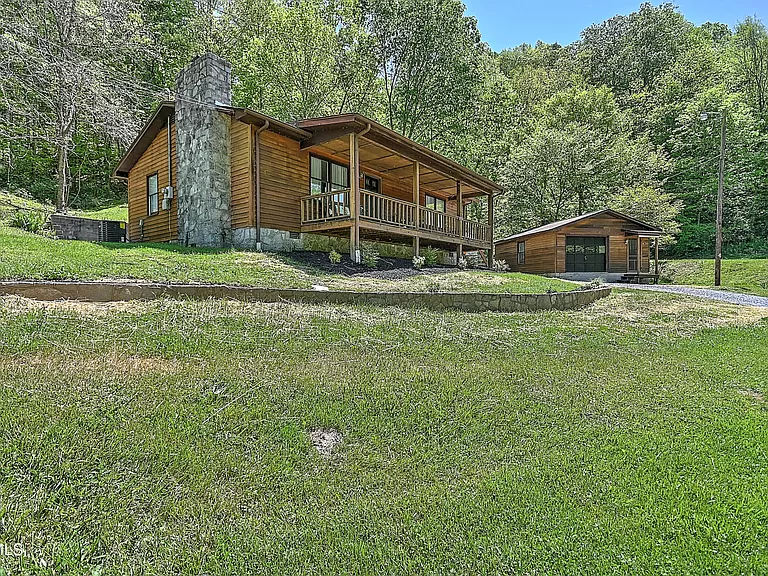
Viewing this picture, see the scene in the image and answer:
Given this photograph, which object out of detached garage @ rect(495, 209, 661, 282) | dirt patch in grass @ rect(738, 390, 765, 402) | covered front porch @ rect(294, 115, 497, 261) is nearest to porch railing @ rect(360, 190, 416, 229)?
covered front porch @ rect(294, 115, 497, 261)

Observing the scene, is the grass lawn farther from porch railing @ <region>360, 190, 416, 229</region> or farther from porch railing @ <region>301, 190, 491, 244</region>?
porch railing @ <region>360, 190, 416, 229</region>

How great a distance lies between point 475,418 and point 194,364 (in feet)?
8.46

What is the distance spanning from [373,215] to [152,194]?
700cm

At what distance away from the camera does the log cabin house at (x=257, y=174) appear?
11.4 meters

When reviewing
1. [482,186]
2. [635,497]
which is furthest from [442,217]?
[635,497]

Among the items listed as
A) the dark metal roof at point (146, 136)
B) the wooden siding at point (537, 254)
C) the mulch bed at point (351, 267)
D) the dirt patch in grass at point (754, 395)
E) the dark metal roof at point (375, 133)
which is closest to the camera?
the dirt patch in grass at point (754, 395)

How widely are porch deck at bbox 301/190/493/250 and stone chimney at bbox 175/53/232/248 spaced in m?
2.10

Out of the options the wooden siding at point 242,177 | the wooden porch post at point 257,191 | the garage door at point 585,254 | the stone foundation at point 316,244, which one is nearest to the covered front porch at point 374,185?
the stone foundation at point 316,244

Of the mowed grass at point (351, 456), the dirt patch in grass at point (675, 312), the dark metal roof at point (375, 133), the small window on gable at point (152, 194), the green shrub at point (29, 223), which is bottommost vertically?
the mowed grass at point (351, 456)

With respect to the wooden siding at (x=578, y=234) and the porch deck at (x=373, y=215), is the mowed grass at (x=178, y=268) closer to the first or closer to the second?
the porch deck at (x=373, y=215)

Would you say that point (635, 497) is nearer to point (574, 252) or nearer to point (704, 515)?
point (704, 515)

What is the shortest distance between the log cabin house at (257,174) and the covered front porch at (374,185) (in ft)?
0.12

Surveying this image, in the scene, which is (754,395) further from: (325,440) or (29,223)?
(29,223)

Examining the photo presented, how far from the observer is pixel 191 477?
275 cm
